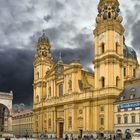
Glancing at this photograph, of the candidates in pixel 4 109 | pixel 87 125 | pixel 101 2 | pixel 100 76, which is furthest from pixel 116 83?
pixel 4 109

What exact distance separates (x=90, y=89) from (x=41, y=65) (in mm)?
28644

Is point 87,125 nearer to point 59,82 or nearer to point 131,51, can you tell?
point 59,82

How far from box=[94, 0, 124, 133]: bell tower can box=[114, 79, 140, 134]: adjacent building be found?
1771 mm

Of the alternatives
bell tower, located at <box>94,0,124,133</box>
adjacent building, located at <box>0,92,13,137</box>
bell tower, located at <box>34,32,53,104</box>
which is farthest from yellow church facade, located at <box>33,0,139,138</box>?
adjacent building, located at <box>0,92,13,137</box>

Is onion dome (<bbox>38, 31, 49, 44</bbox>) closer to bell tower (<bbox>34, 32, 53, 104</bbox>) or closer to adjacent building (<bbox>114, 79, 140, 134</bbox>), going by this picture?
bell tower (<bbox>34, 32, 53, 104</bbox>)

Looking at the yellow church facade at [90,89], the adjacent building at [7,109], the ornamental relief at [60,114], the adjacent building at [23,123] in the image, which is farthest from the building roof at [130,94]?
the adjacent building at [23,123]

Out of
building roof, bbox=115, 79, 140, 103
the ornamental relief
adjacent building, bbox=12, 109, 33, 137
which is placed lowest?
adjacent building, bbox=12, 109, 33, 137

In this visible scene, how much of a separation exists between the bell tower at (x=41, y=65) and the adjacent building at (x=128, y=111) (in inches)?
1429

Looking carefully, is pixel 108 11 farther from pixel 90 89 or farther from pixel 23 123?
pixel 23 123

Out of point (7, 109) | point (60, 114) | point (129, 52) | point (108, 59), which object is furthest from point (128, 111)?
point (129, 52)

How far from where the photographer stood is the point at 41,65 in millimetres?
109812

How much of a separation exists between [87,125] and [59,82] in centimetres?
1984

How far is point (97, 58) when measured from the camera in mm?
84375

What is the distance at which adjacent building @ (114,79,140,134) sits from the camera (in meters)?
71.8
